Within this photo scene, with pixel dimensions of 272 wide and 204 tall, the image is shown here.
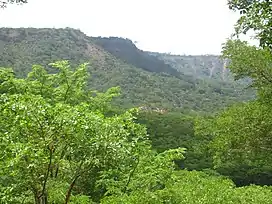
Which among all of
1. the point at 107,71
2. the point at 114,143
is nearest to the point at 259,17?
the point at 114,143

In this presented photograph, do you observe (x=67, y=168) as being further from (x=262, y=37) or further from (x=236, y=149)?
(x=236, y=149)

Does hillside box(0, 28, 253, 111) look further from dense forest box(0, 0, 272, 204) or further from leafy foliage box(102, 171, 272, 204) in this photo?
leafy foliage box(102, 171, 272, 204)

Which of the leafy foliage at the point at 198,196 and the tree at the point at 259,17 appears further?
the leafy foliage at the point at 198,196

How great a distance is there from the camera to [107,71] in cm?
9712

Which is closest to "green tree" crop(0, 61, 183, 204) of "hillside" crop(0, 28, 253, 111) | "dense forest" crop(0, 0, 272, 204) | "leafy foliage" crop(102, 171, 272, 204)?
"dense forest" crop(0, 0, 272, 204)

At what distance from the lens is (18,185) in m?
7.62

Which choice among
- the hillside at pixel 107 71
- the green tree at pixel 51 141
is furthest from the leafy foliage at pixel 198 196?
the hillside at pixel 107 71

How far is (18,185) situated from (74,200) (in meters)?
3.05

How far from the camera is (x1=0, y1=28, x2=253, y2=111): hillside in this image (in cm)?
8281

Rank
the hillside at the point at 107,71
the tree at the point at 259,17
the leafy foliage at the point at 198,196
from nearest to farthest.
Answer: the tree at the point at 259,17, the leafy foliage at the point at 198,196, the hillside at the point at 107,71

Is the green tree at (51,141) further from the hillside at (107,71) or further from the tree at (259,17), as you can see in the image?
the hillside at (107,71)

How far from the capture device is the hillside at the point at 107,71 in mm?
82812

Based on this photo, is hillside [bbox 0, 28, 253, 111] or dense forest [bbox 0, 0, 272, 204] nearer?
dense forest [bbox 0, 0, 272, 204]

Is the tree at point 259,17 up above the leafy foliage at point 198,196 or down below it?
above
